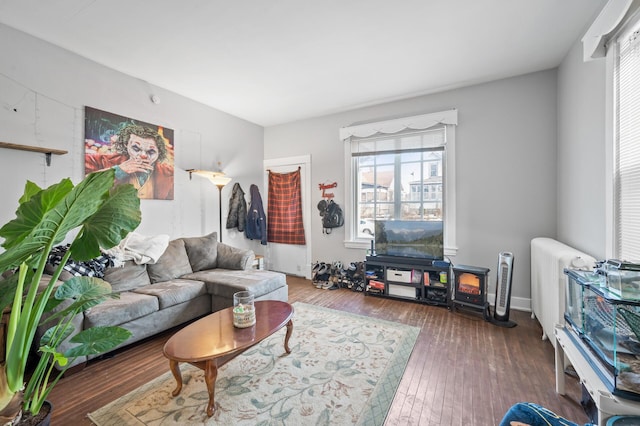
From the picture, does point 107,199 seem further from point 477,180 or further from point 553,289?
point 477,180

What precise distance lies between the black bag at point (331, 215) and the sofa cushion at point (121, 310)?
2539mm

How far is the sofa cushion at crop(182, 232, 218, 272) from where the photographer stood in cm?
334

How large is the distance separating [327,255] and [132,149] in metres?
3.03

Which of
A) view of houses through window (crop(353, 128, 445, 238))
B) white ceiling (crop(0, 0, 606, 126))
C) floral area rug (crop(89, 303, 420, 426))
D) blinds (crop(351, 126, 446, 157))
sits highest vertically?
white ceiling (crop(0, 0, 606, 126))

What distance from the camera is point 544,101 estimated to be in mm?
2988

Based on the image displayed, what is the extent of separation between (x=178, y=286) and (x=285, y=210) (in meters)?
2.39

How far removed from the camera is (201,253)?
11.1 ft

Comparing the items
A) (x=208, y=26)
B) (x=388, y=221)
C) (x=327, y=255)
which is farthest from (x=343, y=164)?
(x=208, y=26)

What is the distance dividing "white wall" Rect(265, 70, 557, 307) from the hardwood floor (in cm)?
92

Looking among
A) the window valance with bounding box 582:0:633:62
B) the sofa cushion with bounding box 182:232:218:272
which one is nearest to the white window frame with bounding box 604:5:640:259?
the window valance with bounding box 582:0:633:62

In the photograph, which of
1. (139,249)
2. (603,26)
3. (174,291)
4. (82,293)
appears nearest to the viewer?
(82,293)

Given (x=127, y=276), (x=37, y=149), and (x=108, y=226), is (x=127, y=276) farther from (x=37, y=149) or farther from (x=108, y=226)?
(x=108, y=226)

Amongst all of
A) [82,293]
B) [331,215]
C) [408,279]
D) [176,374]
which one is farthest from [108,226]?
[331,215]

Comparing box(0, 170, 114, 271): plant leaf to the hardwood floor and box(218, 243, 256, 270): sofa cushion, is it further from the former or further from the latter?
box(218, 243, 256, 270): sofa cushion
